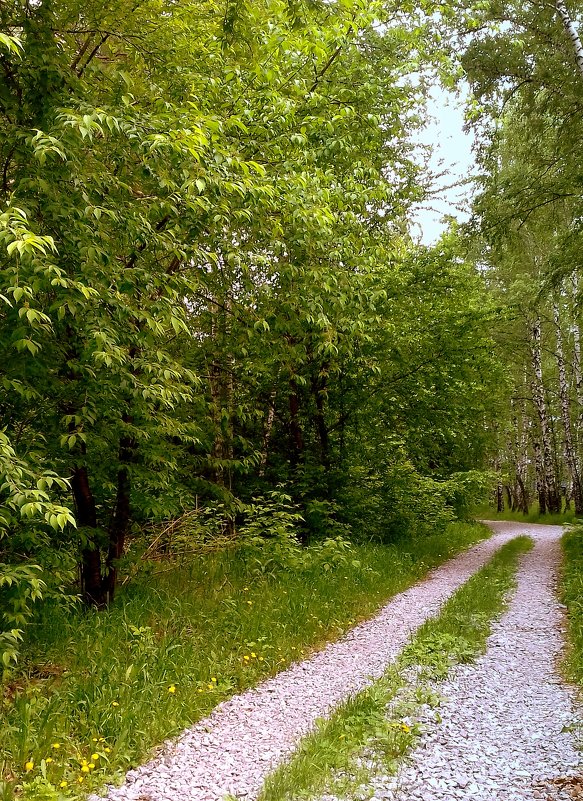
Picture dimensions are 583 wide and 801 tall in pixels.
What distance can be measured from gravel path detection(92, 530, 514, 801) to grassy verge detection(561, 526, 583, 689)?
6.31 ft

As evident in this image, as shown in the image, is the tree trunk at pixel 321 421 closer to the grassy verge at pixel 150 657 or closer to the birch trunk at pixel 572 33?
the grassy verge at pixel 150 657

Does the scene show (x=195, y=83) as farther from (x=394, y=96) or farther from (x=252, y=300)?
(x=394, y=96)

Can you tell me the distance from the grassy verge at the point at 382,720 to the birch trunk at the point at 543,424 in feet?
55.1

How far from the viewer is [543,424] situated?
2255 cm

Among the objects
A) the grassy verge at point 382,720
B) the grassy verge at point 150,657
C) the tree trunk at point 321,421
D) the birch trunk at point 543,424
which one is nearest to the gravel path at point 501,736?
the grassy verge at point 382,720

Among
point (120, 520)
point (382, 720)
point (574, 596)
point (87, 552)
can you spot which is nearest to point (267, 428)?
point (120, 520)

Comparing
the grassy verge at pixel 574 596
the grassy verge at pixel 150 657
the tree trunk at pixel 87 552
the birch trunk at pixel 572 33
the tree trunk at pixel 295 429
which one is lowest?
the grassy verge at pixel 574 596

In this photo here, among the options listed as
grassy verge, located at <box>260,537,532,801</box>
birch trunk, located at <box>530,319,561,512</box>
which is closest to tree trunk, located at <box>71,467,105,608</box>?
grassy verge, located at <box>260,537,532,801</box>

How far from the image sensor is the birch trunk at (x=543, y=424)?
2188 centimetres

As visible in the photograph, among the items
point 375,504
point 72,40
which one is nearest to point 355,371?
point 375,504

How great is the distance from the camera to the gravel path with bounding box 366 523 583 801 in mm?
3420

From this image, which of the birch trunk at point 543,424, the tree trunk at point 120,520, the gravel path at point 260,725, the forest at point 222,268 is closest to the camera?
the gravel path at point 260,725

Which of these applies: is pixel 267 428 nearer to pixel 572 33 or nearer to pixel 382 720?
pixel 382 720

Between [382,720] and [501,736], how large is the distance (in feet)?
3.17
